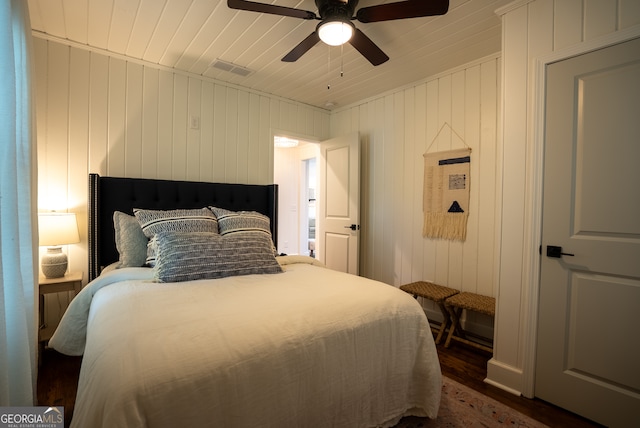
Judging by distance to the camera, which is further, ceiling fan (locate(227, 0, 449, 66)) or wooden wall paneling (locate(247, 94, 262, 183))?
wooden wall paneling (locate(247, 94, 262, 183))

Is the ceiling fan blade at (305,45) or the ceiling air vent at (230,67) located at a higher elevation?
the ceiling air vent at (230,67)

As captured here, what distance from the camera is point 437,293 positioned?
105 inches

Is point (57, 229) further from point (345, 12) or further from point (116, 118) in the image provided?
point (345, 12)

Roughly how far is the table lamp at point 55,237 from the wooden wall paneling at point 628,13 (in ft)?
12.1

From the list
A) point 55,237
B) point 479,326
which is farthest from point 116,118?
point 479,326

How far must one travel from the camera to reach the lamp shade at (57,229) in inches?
81.8

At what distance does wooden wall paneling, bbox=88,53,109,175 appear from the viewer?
8.35 feet

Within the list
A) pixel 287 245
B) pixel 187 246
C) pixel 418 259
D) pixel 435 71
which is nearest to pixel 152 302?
pixel 187 246

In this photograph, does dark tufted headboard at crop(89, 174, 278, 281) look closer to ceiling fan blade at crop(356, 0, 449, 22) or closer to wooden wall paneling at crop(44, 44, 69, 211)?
wooden wall paneling at crop(44, 44, 69, 211)

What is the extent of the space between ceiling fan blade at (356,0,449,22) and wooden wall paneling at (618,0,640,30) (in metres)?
0.94

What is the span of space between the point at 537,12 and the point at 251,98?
2666mm

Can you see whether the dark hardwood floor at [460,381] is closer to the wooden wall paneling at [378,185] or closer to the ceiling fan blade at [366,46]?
the wooden wall paneling at [378,185]

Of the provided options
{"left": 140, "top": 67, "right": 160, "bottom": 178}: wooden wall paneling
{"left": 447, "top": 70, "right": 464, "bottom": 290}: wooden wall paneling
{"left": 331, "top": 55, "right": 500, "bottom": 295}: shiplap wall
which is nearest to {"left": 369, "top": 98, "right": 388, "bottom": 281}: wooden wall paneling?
{"left": 331, "top": 55, "right": 500, "bottom": 295}: shiplap wall

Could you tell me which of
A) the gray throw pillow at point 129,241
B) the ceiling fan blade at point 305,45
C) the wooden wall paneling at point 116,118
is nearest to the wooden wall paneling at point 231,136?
the wooden wall paneling at point 116,118
